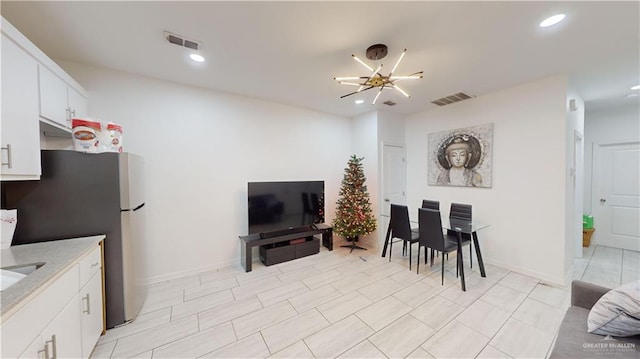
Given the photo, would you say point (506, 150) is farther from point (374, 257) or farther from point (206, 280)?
point (206, 280)

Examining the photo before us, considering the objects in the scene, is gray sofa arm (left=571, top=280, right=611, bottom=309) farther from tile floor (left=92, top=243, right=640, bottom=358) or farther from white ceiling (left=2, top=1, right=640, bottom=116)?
white ceiling (left=2, top=1, right=640, bottom=116)

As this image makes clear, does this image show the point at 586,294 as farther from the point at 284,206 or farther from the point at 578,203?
the point at 284,206

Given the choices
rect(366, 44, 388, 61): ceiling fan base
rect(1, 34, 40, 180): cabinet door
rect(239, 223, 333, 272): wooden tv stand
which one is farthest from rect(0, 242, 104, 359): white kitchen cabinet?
rect(366, 44, 388, 61): ceiling fan base

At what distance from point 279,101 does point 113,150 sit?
237 centimetres

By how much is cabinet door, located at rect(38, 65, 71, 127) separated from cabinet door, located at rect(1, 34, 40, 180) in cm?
8

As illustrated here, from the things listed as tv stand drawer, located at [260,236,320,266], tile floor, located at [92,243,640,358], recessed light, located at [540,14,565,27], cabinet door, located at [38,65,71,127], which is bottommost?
tile floor, located at [92,243,640,358]

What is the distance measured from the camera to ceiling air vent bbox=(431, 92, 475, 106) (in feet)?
11.5

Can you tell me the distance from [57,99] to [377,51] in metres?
2.95

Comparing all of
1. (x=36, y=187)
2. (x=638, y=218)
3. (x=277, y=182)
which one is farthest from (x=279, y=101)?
(x=638, y=218)

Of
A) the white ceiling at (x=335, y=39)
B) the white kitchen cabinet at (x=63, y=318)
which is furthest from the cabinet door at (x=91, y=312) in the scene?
the white ceiling at (x=335, y=39)

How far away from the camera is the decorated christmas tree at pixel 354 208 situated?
4.00m

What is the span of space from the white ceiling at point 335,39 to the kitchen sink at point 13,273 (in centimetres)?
185

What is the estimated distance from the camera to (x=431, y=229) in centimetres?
294

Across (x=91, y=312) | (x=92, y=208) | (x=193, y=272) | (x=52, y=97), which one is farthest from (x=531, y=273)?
(x=52, y=97)
